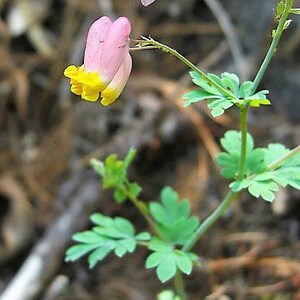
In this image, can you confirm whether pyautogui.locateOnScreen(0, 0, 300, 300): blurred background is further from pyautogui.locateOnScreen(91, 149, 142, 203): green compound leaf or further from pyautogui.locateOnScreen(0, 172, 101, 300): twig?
pyautogui.locateOnScreen(91, 149, 142, 203): green compound leaf

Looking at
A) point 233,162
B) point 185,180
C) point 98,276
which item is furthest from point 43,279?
point 233,162

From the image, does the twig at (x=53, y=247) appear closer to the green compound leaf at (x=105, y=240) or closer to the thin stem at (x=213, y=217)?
the green compound leaf at (x=105, y=240)

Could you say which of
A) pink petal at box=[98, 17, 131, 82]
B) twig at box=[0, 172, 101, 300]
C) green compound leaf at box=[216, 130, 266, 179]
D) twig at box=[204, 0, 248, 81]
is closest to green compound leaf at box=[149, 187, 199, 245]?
green compound leaf at box=[216, 130, 266, 179]

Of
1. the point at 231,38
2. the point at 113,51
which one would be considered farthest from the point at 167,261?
the point at 231,38

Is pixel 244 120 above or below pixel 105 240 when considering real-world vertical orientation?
above

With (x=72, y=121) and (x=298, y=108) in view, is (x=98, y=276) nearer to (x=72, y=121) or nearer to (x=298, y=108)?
(x=72, y=121)

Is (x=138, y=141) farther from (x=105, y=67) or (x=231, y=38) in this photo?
(x=105, y=67)

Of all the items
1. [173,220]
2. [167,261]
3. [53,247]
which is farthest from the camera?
[53,247]
